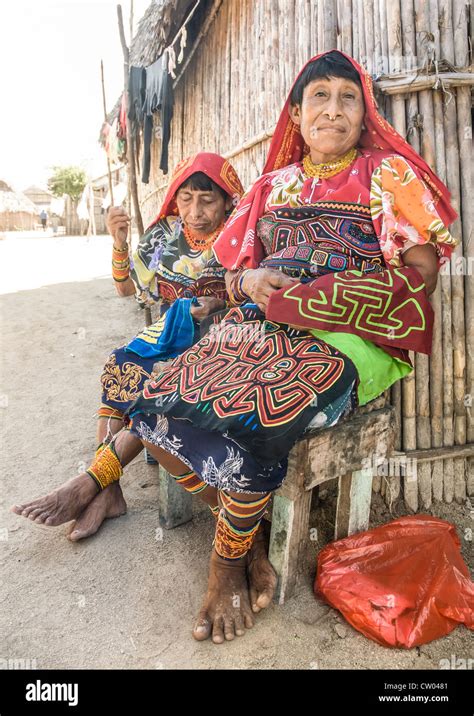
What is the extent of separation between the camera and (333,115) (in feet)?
6.50

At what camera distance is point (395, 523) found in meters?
2.08

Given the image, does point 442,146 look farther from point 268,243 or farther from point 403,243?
point 268,243

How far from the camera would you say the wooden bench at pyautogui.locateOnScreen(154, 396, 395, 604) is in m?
1.79

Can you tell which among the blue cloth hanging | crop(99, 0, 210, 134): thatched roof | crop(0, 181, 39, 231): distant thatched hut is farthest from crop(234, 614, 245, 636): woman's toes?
crop(0, 181, 39, 231): distant thatched hut

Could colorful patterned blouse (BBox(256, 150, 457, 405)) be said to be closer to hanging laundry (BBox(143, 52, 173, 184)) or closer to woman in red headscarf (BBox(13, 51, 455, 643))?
woman in red headscarf (BBox(13, 51, 455, 643))

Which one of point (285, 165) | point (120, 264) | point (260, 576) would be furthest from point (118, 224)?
point (260, 576)

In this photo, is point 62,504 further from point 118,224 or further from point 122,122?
point 122,122

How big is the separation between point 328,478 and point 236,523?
0.40m

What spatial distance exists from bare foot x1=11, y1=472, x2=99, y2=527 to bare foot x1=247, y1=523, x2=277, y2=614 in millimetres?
873

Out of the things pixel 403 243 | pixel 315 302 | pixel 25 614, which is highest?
pixel 403 243

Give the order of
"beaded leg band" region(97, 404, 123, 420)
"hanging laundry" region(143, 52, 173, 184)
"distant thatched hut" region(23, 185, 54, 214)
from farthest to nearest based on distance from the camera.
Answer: "distant thatched hut" region(23, 185, 54, 214) < "hanging laundry" region(143, 52, 173, 184) < "beaded leg band" region(97, 404, 123, 420)

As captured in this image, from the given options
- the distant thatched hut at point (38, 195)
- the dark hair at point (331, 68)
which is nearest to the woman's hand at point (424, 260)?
the dark hair at point (331, 68)

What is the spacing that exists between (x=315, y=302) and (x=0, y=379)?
3.44 m

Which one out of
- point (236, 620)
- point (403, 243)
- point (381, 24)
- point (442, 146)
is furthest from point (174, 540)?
point (381, 24)
